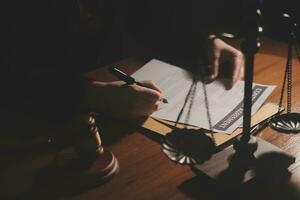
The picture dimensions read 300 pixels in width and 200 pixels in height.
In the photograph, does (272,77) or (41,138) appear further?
(272,77)

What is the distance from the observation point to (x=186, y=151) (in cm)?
81

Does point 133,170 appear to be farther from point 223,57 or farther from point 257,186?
point 223,57

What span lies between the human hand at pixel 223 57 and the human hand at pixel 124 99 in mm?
269

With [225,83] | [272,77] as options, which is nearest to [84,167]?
[225,83]

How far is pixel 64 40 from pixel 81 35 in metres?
0.18

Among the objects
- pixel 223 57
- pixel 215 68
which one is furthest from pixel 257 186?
pixel 223 57

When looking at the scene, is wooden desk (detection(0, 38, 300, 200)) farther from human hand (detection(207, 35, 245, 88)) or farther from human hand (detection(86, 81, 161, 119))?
human hand (detection(207, 35, 245, 88))

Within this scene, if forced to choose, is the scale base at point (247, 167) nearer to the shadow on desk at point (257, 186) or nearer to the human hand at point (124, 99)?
the shadow on desk at point (257, 186)

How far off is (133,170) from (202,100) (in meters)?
0.38

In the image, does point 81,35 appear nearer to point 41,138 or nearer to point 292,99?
point 41,138

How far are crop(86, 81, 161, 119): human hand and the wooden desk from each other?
44mm

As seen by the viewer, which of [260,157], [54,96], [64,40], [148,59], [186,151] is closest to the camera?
[186,151]

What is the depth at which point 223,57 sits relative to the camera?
156 cm

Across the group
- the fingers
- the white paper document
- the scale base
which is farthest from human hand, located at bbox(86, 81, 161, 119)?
the scale base
